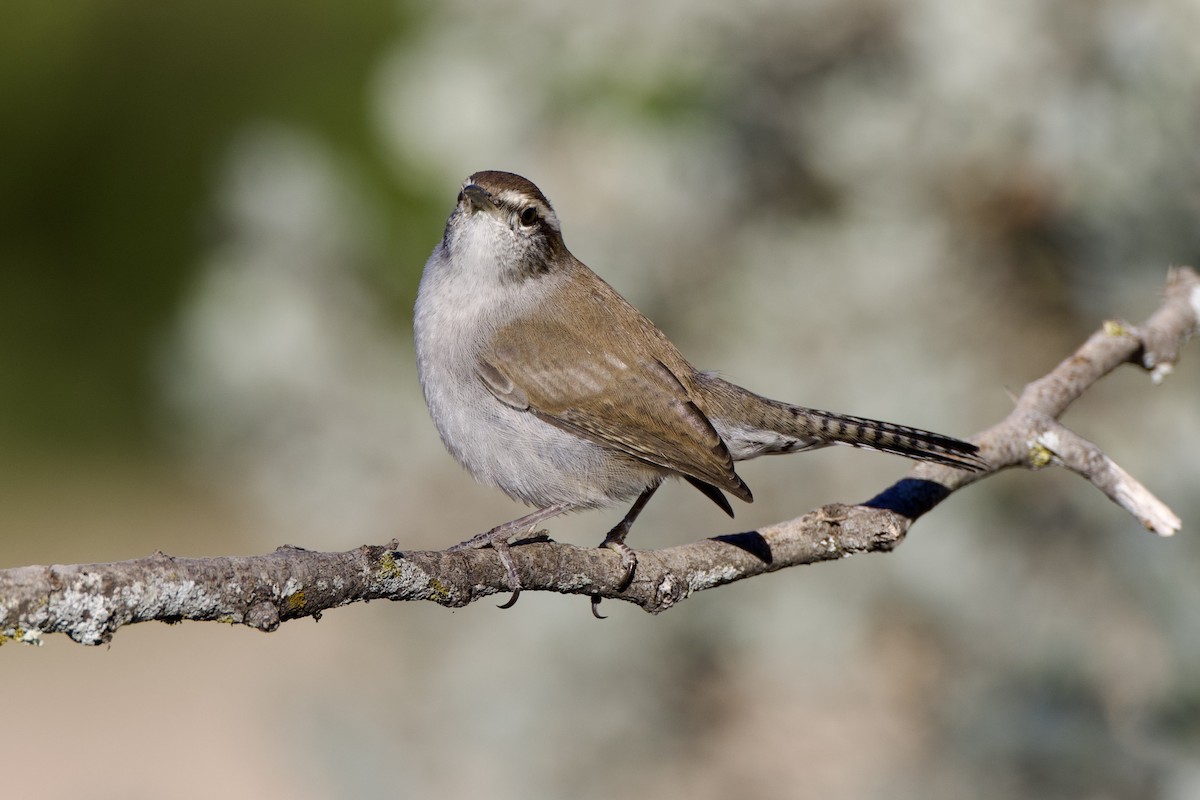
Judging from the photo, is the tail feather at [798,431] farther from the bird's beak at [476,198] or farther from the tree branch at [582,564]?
the bird's beak at [476,198]

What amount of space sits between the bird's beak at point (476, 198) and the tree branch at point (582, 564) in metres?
1.32

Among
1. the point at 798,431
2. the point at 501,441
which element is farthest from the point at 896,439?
the point at 501,441

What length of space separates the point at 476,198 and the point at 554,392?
66 cm

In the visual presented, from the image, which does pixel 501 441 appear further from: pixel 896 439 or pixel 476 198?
pixel 896 439

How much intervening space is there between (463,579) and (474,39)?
3782 mm

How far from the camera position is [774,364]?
A: 5320 mm

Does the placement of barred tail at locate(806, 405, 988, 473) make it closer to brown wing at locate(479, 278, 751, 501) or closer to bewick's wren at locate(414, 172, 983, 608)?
bewick's wren at locate(414, 172, 983, 608)

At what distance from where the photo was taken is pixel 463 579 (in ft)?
8.01

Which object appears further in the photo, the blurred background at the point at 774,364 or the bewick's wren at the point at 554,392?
the blurred background at the point at 774,364

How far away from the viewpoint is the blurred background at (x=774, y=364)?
4.69 meters

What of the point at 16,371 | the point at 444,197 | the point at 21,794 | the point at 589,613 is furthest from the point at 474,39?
the point at 16,371

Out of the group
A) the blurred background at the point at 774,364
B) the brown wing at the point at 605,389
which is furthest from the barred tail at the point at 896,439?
the blurred background at the point at 774,364

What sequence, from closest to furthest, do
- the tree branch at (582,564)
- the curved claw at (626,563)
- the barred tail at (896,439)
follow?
the tree branch at (582,564), the curved claw at (626,563), the barred tail at (896,439)

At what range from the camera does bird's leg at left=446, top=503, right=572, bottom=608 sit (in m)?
2.55
